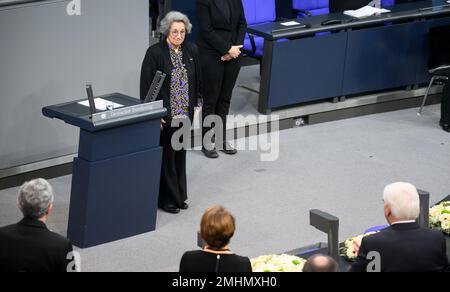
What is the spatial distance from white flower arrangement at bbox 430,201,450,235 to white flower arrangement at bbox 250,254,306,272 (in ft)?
4.00

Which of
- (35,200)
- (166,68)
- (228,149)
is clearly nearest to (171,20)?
(166,68)

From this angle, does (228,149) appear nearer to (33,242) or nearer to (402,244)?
(402,244)

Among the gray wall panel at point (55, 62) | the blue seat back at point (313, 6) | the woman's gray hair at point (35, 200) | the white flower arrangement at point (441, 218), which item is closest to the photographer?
the woman's gray hair at point (35, 200)

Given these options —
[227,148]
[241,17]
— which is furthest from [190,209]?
[241,17]

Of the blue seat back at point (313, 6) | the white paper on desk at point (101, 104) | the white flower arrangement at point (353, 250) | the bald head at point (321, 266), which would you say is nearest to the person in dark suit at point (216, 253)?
the bald head at point (321, 266)

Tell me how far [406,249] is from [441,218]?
1.22 meters

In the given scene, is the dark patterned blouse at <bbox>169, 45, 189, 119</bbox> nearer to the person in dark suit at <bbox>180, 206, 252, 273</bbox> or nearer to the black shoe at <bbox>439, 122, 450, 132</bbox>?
the person in dark suit at <bbox>180, 206, 252, 273</bbox>

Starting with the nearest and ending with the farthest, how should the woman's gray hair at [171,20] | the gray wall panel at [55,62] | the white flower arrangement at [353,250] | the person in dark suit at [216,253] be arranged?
the person in dark suit at [216,253]
the white flower arrangement at [353,250]
the woman's gray hair at [171,20]
the gray wall panel at [55,62]

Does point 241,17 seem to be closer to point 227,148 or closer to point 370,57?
point 227,148

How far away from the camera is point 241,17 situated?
10.1 meters

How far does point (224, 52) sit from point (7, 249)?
15.9 ft

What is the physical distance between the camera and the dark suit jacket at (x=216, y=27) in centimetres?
984

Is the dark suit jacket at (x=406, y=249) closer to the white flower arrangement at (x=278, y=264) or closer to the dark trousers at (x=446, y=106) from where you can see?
the white flower arrangement at (x=278, y=264)

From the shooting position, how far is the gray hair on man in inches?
226
